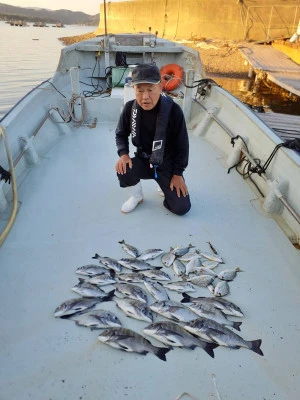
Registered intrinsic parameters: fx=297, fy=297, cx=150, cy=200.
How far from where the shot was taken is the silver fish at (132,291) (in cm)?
259

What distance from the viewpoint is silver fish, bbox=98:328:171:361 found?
218 centimetres

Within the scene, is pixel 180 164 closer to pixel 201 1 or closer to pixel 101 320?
pixel 101 320

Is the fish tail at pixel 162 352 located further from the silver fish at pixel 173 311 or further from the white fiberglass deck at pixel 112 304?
the silver fish at pixel 173 311

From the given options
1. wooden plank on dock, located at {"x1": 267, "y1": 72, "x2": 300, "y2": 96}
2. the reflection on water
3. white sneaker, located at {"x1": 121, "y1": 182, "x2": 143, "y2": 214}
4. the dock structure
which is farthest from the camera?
the reflection on water

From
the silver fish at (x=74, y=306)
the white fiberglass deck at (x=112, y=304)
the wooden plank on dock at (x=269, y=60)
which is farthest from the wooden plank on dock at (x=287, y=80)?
the silver fish at (x=74, y=306)

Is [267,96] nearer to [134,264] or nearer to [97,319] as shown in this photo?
[134,264]

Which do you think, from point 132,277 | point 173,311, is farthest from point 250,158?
point 173,311

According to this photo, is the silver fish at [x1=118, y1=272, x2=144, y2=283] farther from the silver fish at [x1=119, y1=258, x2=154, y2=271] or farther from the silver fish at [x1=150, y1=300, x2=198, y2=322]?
the silver fish at [x1=150, y1=300, x2=198, y2=322]

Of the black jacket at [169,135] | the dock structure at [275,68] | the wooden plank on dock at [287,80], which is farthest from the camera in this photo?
the dock structure at [275,68]

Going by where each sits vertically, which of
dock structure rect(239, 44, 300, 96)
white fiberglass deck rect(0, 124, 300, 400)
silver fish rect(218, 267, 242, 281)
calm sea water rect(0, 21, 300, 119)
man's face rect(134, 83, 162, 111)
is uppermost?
man's face rect(134, 83, 162, 111)

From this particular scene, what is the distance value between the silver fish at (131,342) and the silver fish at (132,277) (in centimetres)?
58

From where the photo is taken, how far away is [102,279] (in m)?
2.73

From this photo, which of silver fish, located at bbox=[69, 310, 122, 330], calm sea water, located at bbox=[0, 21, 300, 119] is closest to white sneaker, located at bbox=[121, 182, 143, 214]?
silver fish, located at bbox=[69, 310, 122, 330]

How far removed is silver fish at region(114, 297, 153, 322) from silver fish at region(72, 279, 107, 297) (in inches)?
7.2
